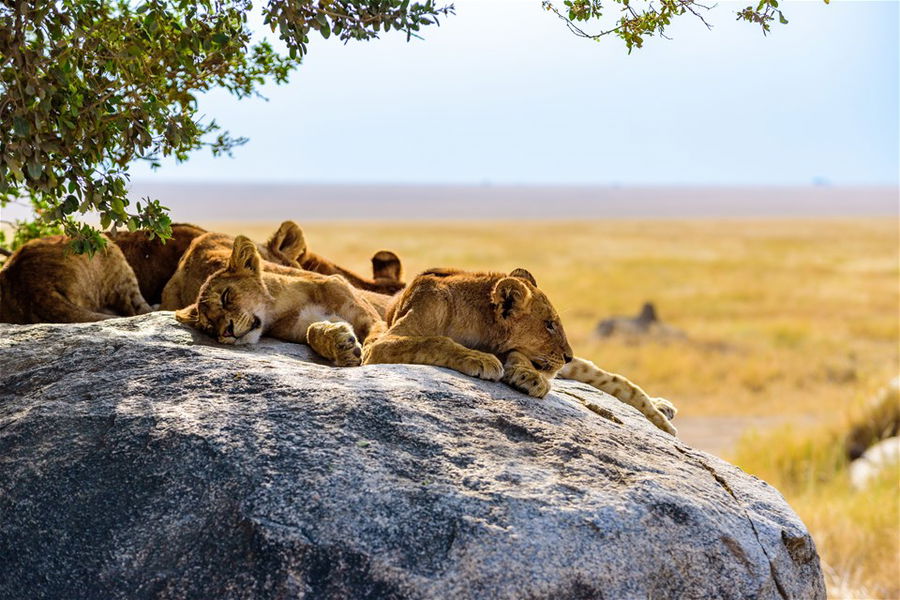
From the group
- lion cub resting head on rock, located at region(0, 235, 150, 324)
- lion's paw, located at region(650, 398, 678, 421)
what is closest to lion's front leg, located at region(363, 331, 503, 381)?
lion's paw, located at region(650, 398, 678, 421)

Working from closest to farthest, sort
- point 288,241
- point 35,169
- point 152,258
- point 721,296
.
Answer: point 35,169, point 152,258, point 288,241, point 721,296

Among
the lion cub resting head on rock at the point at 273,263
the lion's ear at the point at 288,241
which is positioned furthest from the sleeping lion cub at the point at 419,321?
the lion's ear at the point at 288,241

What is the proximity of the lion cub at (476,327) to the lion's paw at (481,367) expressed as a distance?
54 mm

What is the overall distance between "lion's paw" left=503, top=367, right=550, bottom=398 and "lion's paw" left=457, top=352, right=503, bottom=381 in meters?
0.09

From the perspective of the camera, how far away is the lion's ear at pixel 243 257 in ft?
23.9

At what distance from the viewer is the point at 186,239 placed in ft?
31.2

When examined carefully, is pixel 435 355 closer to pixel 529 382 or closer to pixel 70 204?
pixel 529 382

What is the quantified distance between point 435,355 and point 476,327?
15.5 inches

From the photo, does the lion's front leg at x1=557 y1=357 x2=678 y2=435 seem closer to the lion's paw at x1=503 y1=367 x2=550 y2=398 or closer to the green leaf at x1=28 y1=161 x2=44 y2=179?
the lion's paw at x1=503 y1=367 x2=550 y2=398

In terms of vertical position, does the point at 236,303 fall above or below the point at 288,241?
below

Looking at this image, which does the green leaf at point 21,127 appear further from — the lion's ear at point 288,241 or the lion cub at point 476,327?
the lion's ear at point 288,241

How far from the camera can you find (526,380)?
6.19 m

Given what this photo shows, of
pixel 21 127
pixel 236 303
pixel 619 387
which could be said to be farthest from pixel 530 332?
pixel 21 127

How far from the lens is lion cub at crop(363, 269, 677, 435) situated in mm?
6398
